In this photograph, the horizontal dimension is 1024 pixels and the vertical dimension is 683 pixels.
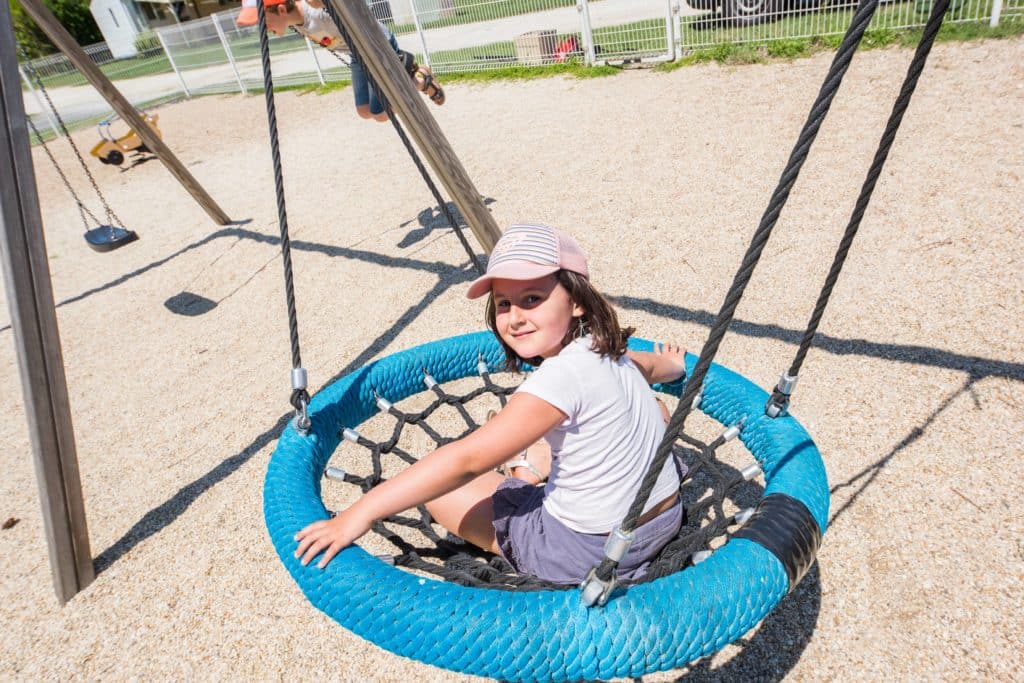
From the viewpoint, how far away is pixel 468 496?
1759mm

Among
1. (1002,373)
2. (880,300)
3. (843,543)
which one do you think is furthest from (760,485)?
(880,300)

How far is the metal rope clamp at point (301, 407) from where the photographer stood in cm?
181

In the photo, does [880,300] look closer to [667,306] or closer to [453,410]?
[667,306]

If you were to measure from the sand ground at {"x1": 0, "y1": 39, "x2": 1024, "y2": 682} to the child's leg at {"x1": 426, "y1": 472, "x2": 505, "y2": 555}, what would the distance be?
1.29 feet

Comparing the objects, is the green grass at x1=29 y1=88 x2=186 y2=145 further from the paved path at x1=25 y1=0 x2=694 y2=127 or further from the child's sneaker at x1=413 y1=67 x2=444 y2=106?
the child's sneaker at x1=413 y1=67 x2=444 y2=106

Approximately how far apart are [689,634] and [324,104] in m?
9.75

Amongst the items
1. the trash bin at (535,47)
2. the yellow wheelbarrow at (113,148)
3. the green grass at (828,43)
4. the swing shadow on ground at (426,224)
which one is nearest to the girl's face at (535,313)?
the swing shadow on ground at (426,224)

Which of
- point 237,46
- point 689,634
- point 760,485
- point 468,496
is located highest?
point 237,46

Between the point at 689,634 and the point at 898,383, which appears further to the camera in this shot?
the point at 898,383

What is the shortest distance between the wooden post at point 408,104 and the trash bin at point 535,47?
6.42 meters

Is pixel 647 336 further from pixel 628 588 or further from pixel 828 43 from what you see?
pixel 828 43

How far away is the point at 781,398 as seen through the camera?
5.53 feet

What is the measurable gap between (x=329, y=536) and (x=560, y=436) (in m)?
0.56

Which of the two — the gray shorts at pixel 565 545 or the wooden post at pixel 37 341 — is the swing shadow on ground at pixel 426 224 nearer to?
the wooden post at pixel 37 341
